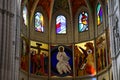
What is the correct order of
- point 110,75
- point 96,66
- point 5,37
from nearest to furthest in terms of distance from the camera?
1. point 5,37
2. point 110,75
3. point 96,66

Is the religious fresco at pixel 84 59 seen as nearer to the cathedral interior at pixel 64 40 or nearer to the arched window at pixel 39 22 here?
the cathedral interior at pixel 64 40

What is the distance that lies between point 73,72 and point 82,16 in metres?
6.02

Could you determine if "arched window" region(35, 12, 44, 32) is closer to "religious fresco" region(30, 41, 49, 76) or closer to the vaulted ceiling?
the vaulted ceiling

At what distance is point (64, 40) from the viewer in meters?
39.3

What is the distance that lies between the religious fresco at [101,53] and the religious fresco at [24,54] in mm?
6827

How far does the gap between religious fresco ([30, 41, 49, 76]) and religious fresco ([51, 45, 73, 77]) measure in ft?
2.30

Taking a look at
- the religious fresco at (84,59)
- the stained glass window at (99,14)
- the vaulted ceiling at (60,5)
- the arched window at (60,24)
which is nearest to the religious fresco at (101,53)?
the religious fresco at (84,59)

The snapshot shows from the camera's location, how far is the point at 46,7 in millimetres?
39969

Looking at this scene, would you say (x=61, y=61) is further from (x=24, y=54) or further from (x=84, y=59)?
(x=24, y=54)

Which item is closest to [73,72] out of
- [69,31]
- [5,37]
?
[69,31]

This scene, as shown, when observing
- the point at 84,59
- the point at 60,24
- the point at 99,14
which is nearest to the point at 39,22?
the point at 60,24

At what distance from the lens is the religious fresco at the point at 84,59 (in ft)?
123

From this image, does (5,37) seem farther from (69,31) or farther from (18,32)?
(69,31)

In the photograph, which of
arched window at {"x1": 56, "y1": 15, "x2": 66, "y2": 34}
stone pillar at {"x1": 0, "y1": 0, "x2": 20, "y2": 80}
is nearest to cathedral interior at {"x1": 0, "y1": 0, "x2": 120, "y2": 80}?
arched window at {"x1": 56, "y1": 15, "x2": 66, "y2": 34}
